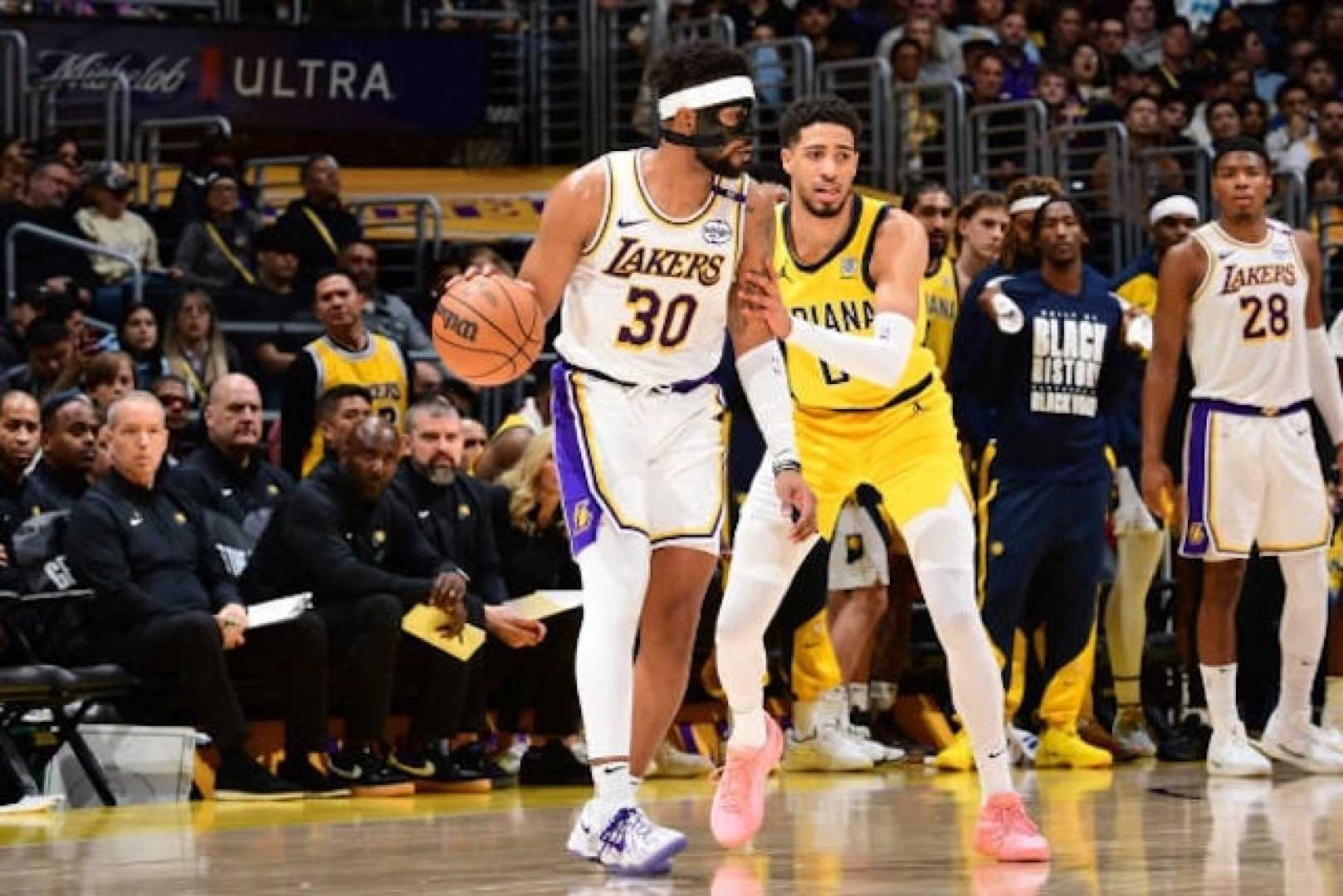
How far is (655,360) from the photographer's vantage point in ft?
23.0

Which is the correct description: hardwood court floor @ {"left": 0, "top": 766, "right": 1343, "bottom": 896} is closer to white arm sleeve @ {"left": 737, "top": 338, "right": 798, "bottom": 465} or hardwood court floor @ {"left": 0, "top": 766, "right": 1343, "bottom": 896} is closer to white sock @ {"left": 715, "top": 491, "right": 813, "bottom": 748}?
white sock @ {"left": 715, "top": 491, "right": 813, "bottom": 748}

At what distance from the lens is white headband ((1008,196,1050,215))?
10.8 m

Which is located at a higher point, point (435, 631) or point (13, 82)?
point (13, 82)

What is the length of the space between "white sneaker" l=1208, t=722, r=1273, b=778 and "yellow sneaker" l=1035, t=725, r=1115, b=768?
624 millimetres

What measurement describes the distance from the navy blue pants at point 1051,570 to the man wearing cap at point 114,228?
519 centimetres

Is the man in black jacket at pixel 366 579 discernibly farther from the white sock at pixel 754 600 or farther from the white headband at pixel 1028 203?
the white headband at pixel 1028 203

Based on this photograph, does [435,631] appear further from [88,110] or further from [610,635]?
[88,110]

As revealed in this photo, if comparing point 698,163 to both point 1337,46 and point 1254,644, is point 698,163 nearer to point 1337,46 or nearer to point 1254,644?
point 1254,644

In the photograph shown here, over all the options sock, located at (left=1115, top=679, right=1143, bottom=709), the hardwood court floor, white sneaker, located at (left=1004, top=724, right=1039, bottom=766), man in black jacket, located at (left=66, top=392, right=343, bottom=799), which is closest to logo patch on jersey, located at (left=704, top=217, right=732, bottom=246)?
the hardwood court floor

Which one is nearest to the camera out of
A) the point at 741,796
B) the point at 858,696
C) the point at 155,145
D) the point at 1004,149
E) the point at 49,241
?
the point at 741,796

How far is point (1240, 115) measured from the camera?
19.1 meters

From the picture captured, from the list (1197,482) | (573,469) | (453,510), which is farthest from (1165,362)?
(573,469)

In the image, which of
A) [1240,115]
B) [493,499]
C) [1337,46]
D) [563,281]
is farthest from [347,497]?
[1337,46]

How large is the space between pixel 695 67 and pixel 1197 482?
398cm
